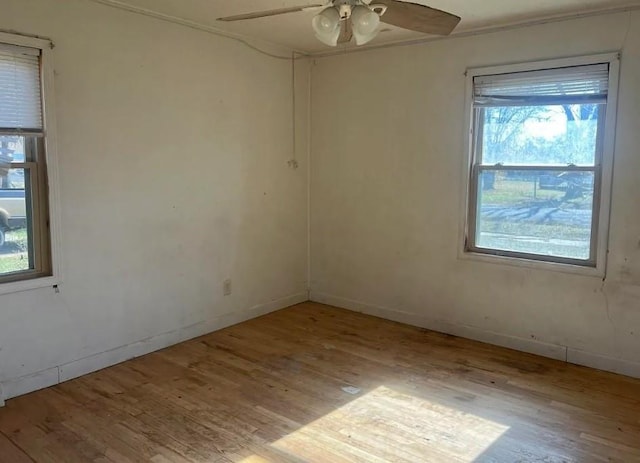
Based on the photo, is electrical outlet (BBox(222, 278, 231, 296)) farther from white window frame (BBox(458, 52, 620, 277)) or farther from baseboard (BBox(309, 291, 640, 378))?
white window frame (BBox(458, 52, 620, 277))

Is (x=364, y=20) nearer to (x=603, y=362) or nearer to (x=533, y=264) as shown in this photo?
(x=533, y=264)

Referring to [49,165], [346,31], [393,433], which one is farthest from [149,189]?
[393,433]

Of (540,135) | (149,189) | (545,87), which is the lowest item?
(149,189)

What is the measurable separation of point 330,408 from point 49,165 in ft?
7.55

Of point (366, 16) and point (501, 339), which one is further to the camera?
point (501, 339)

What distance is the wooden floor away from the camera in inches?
→ 102

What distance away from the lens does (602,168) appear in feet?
11.5


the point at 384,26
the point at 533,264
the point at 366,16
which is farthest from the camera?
the point at 533,264

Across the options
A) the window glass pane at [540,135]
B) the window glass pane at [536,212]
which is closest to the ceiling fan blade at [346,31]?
the window glass pane at [540,135]

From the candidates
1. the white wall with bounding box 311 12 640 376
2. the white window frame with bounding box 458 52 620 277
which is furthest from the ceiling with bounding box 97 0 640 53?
the white window frame with bounding box 458 52 620 277

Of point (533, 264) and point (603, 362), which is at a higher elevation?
point (533, 264)

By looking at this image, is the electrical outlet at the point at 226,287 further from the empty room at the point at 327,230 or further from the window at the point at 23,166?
the window at the point at 23,166

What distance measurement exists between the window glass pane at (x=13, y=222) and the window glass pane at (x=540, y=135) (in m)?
3.33

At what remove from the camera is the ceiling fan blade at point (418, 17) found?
2414mm
